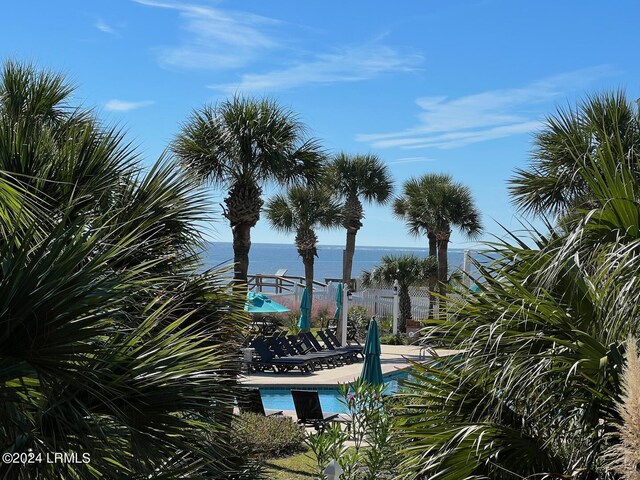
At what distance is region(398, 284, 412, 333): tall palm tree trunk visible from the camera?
1169 inches

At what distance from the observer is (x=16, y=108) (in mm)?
9453

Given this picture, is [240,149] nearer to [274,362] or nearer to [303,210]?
[274,362]

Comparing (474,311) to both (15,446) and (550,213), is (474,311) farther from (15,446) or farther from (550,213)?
(550,213)

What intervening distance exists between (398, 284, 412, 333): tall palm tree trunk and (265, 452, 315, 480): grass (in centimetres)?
1895

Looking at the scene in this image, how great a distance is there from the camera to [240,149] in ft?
45.9

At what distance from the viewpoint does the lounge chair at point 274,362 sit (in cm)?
1938

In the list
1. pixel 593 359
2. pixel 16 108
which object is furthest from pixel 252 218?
pixel 593 359

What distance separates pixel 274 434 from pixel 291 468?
57.6 inches

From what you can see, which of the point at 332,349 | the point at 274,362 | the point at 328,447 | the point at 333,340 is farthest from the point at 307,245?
the point at 328,447

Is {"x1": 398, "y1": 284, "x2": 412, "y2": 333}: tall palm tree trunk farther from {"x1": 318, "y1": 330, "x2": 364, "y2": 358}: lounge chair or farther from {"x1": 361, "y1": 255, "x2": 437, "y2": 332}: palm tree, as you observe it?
{"x1": 318, "y1": 330, "x2": 364, "y2": 358}: lounge chair

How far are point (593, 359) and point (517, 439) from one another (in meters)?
0.75

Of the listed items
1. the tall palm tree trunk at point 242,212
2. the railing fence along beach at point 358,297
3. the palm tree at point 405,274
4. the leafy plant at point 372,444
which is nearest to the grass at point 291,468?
the leafy plant at point 372,444

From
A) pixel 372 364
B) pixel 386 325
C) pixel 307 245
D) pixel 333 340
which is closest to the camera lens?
pixel 372 364

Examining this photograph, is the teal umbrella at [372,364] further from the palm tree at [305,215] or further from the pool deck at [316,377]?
the palm tree at [305,215]
